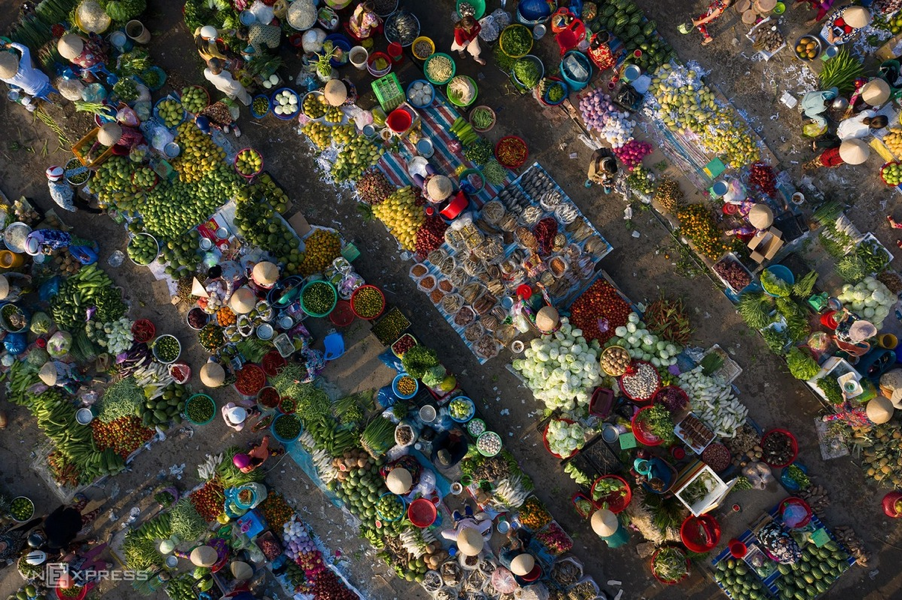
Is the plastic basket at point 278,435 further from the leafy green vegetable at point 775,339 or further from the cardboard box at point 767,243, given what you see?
the cardboard box at point 767,243

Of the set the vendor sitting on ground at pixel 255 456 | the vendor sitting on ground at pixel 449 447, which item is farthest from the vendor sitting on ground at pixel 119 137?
the vendor sitting on ground at pixel 449 447

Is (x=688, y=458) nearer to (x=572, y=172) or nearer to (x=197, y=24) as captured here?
(x=572, y=172)

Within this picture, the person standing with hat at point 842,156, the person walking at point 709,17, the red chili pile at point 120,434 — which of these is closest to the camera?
the person standing with hat at point 842,156

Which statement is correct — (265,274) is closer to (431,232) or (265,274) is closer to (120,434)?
(431,232)

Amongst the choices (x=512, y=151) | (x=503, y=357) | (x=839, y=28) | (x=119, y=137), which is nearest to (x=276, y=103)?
(x=119, y=137)

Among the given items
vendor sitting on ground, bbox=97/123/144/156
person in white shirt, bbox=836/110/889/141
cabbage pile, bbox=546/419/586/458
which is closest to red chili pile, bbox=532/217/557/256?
cabbage pile, bbox=546/419/586/458

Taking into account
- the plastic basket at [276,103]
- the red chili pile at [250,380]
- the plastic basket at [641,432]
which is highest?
the plastic basket at [276,103]
